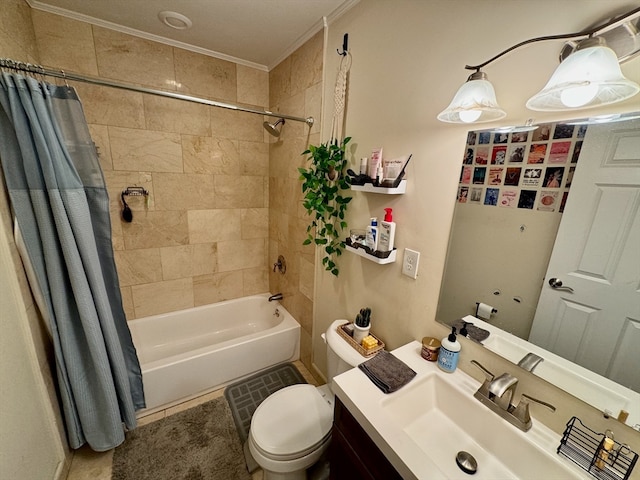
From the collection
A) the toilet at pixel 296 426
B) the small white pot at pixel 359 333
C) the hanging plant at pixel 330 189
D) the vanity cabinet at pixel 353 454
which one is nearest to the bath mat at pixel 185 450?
the toilet at pixel 296 426

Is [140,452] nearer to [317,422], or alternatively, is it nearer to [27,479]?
[27,479]

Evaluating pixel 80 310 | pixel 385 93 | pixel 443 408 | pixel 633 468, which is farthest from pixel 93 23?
pixel 633 468

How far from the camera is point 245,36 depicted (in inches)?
67.4

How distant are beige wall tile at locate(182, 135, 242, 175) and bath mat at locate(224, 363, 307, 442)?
172 cm

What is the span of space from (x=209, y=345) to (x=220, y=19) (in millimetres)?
2421

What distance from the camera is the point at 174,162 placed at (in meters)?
2.00

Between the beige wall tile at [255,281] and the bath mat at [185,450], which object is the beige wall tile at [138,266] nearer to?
the beige wall tile at [255,281]

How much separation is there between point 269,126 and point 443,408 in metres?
2.04

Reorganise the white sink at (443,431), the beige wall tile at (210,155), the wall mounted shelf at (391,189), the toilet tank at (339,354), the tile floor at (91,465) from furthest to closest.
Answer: the beige wall tile at (210,155) → the tile floor at (91,465) → the toilet tank at (339,354) → the wall mounted shelf at (391,189) → the white sink at (443,431)

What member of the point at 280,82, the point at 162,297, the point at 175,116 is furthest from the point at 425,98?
the point at 162,297

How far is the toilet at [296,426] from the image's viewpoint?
1109 mm

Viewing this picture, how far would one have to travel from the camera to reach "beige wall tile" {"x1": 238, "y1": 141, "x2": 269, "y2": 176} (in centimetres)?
225

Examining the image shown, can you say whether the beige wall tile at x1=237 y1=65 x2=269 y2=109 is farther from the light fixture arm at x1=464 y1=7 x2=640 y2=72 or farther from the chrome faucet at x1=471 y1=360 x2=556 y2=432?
the chrome faucet at x1=471 y1=360 x2=556 y2=432

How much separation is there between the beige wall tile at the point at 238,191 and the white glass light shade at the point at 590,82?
2074 millimetres
